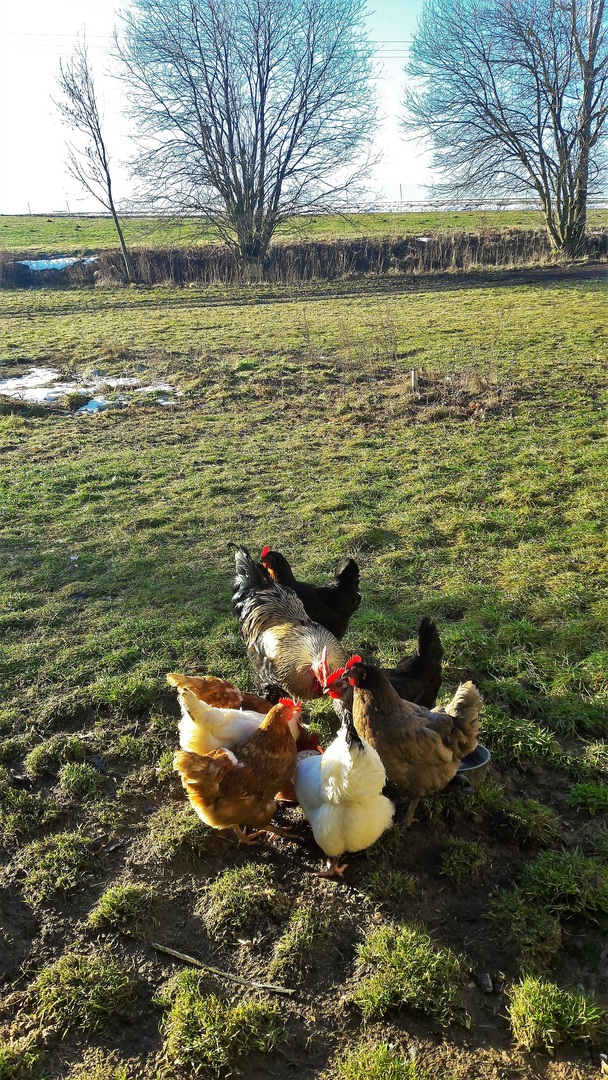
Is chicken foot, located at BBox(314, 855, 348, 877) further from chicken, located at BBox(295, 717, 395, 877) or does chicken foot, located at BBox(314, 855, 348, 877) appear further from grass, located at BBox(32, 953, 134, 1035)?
grass, located at BBox(32, 953, 134, 1035)

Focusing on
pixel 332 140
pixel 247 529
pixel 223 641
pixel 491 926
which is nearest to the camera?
pixel 491 926

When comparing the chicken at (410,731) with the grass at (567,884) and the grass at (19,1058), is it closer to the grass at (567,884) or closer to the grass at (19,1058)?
the grass at (567,884)

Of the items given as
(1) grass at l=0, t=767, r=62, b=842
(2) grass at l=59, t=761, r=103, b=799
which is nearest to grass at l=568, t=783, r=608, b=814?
(2) grass at l=59, t=761, r=103, b=799

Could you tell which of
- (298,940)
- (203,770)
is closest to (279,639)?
(203,770)

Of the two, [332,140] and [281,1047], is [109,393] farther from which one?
[332,140]

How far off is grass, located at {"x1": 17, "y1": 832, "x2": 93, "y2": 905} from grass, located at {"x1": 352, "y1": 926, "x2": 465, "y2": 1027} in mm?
1364

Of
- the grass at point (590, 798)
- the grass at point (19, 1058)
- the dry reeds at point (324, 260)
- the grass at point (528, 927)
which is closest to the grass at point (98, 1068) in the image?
the grass at point (19, 1058)

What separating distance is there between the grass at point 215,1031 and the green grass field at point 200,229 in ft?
79.1

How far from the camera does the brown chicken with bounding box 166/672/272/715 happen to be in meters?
3.12

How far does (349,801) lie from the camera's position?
8.57 ft

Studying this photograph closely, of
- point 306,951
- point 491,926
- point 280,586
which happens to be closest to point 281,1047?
point 306,951

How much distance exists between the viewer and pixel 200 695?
3168mm

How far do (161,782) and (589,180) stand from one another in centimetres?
2487

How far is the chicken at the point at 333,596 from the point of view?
393 cm
